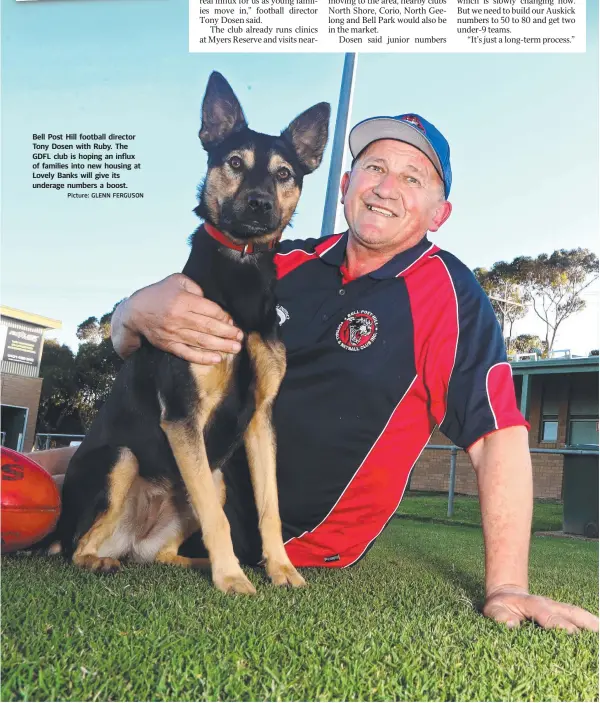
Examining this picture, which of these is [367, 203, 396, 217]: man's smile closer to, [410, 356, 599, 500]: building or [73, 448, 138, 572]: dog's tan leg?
[73, 448, 138, 572]: dog's tan leg

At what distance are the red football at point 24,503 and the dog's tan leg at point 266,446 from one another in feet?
2.72

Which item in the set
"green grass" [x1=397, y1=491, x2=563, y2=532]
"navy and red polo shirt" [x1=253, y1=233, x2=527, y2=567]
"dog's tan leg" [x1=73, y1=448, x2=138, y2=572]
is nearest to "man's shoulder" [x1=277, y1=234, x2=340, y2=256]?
"navy and red polo shirt" [x1=253, y1=233, x2=527, y2=567]

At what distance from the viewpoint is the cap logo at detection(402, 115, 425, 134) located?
2990mm

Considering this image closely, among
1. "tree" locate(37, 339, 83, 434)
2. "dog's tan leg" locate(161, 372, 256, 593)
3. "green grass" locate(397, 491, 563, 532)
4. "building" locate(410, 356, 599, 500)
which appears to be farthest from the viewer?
"tree" locate(37, 339, 83, 434)

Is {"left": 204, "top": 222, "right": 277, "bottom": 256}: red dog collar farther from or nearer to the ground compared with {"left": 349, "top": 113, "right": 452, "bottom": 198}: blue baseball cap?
nearer to the ground

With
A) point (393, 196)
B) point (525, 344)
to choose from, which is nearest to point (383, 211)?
point (393, 196)

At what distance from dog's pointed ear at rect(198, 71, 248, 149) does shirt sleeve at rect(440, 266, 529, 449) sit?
1.33 meters

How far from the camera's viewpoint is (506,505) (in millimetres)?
2293

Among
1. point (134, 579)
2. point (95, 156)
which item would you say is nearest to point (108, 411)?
point (134, 579)

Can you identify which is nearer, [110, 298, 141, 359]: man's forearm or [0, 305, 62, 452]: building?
A: [110, 298, 141, 359]: man's forearm

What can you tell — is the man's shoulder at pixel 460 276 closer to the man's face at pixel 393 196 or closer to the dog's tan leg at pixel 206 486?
the man's face at pixel 393 196

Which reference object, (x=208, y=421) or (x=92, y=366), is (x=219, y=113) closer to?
(x=208, y=421)

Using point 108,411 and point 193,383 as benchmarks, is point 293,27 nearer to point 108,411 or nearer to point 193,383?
point 193,383

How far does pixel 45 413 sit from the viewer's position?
34312 mm
